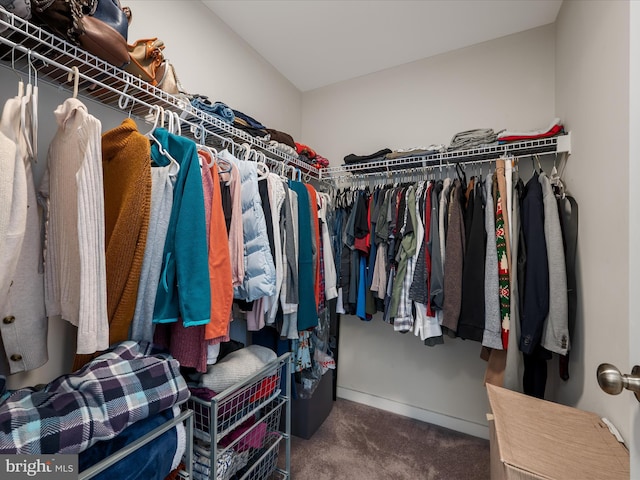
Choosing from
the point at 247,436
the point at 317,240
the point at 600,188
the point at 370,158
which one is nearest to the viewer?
the point at 600,188

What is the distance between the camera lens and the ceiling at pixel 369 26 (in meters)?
1.67

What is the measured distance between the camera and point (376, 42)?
1.98m

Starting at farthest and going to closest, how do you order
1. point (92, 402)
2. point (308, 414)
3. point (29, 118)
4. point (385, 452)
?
1. point (308, 414)
2. point (385, 452)
3. point (29, 118)
4. point (92, 402)

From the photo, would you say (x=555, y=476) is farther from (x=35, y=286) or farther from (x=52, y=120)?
(x=52, y=120)

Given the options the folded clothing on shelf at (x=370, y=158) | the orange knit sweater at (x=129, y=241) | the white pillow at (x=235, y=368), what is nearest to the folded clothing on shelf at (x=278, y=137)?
the folded clothing on shelf at (x=370, y=158)

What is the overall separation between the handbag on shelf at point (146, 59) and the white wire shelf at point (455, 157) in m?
1.34

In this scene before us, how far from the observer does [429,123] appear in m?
2.11

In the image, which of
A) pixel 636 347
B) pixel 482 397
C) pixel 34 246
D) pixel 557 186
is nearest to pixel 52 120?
pixel 34 246

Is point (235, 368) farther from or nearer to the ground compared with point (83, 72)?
nearer to the ground

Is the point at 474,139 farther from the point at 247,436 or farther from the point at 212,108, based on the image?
the point at 247,436

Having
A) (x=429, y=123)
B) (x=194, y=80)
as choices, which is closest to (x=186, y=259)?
(x=194, y=80)

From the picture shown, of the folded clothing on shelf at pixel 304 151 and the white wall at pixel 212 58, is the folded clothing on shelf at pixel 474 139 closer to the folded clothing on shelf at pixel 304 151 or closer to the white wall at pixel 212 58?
the folded clothing on shelf at pixel 304 151

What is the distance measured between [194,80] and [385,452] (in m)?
2.51

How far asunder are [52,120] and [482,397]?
8.93 feet
